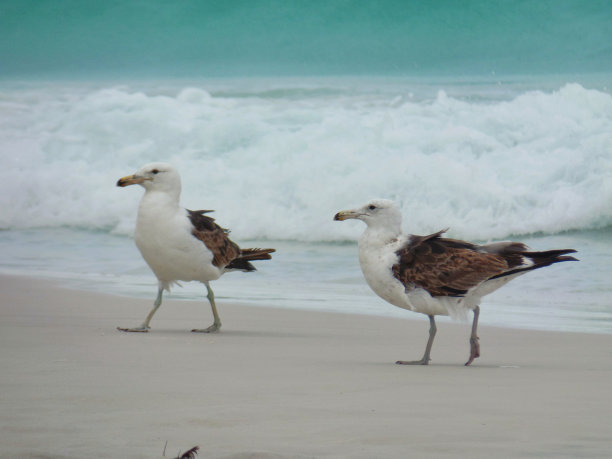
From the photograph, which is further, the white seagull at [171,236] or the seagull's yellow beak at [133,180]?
the seagull's yellow beak at [133,180]

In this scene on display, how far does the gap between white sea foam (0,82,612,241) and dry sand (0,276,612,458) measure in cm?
860

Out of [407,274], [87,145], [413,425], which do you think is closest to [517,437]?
[413,425]

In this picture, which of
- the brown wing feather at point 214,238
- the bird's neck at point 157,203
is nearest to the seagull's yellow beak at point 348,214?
the brown wing feather at point 214,238

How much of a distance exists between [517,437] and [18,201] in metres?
17.1

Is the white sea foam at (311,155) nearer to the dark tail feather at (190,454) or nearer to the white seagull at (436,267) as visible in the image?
the white seagull at (436,267)

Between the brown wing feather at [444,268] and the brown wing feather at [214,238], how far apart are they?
2114mm

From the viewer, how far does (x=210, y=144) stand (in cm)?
2200

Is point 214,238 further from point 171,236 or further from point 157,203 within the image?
point 157,203

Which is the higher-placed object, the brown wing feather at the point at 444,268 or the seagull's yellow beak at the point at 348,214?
the seagull's yellow beak at the point at 348,214

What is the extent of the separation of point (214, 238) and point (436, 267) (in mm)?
2410

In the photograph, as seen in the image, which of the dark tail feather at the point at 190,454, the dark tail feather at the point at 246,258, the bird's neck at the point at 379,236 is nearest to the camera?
the dark tail feather at the point at 190,454

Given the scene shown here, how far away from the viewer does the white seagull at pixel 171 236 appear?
7.73m

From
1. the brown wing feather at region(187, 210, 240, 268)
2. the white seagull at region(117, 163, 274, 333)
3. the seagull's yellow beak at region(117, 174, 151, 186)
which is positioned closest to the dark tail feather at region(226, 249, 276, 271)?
the brown wing feather at region(187, 210, 240, 268)

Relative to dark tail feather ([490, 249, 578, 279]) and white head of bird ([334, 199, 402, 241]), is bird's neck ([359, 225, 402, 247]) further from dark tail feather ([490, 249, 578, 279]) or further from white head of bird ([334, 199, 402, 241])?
dark tail feather ([490, 249, 578, 279])
